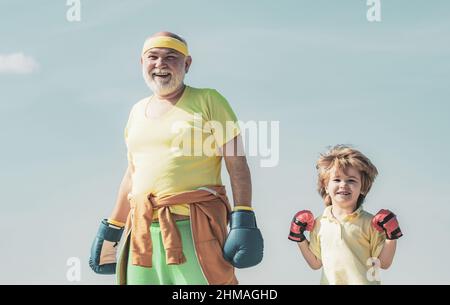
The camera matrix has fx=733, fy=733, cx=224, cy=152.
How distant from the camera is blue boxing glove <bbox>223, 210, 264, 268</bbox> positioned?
12.2ft

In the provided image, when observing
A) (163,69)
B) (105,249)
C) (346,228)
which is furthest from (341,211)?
(105,249)

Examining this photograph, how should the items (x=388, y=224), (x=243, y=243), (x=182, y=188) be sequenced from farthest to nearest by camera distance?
(x=388, y=224) → (x=182, y=188) → (x=243, y=243)

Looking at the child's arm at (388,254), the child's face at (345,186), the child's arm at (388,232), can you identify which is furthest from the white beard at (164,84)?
the child's arm at (388,254)

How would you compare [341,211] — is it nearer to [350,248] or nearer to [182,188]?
[350,248]

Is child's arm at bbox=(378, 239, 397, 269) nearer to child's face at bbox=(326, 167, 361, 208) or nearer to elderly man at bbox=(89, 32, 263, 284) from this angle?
child's face at bbox=(326, 167, 361, 208)

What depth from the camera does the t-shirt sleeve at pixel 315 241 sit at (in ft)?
13.6

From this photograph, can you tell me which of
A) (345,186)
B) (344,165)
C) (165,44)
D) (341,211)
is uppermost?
(165,44)

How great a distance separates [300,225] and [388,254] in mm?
505

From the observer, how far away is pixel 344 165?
4.10m

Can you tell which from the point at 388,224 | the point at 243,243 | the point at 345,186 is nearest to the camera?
the point at 243,243

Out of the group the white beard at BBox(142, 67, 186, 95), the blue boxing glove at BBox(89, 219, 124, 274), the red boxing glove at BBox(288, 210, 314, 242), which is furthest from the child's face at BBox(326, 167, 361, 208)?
the blue boxing glove at BBox(89, 219, 124, 274)

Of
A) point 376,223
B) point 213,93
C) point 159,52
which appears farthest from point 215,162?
point 376,223

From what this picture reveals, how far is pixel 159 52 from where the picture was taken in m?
4.00
